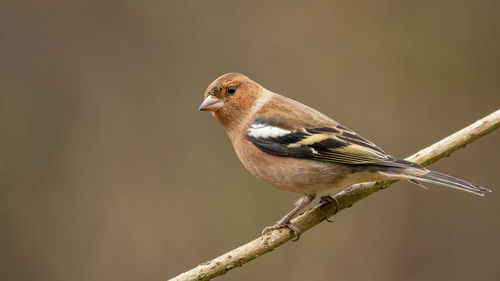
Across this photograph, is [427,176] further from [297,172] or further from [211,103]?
[211,103]

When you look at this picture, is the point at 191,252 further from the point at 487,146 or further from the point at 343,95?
the point at 487,146

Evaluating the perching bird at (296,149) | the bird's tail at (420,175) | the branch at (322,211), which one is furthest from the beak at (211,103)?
the bird's tail at (420,175)

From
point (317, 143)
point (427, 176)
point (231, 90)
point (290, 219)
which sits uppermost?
point (231, 90)

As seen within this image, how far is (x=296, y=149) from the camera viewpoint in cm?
489

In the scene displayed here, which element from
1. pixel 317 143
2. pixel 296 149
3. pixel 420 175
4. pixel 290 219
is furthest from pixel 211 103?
pixel 420 175

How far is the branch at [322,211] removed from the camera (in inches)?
161

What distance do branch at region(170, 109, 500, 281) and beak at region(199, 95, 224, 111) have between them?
133 cm

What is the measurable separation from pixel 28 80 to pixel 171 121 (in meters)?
2.14

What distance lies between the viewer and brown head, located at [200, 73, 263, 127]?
540 centimetres

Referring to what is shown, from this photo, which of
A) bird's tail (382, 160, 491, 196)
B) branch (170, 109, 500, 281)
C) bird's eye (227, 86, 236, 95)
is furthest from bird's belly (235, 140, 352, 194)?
bird's eye (227, 86, 236, 95)

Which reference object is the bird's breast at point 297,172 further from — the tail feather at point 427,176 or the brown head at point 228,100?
the brown head at point 228,100

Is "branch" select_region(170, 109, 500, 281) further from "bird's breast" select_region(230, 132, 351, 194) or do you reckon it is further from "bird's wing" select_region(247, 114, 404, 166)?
"bird's wing" select_region(247, 114, 404, 166)

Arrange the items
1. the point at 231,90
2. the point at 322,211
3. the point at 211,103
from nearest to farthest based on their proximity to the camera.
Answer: the point at 322,211
the point at 211,103
the point at 231,90

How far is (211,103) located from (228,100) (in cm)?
18
